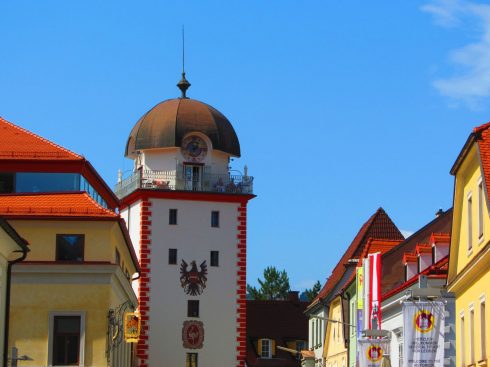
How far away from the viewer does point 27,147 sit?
60.6 metres

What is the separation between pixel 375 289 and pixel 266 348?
A: 5740cm

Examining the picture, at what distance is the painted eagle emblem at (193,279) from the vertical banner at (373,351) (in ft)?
141

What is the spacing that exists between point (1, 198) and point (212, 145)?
41.0 metres

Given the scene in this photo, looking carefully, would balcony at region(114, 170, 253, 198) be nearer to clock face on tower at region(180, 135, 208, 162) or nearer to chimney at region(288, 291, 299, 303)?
clock face on tower at region(180, 135, 208, 162)

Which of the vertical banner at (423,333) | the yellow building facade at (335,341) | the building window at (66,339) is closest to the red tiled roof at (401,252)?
the yellow building facade at (335,341)

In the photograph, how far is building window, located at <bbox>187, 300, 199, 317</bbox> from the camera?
89.1 meters

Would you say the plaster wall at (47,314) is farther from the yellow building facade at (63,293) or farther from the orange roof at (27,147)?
the orange roof at (27,147)

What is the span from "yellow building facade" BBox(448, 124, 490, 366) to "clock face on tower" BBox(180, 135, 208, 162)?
5590cm

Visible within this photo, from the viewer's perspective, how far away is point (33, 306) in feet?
164

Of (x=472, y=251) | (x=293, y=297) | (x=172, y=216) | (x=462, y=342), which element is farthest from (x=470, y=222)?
(x=293, y=297)

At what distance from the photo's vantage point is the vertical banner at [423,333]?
116ft

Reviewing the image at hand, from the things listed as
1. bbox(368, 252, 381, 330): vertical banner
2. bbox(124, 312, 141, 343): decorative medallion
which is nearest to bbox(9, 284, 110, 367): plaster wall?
bbox(124, 312, 141, 343): decorative medallion

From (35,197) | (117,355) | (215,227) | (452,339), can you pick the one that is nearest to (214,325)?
(215,227)

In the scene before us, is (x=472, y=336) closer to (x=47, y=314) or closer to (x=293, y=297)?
(x=47, y=314)
